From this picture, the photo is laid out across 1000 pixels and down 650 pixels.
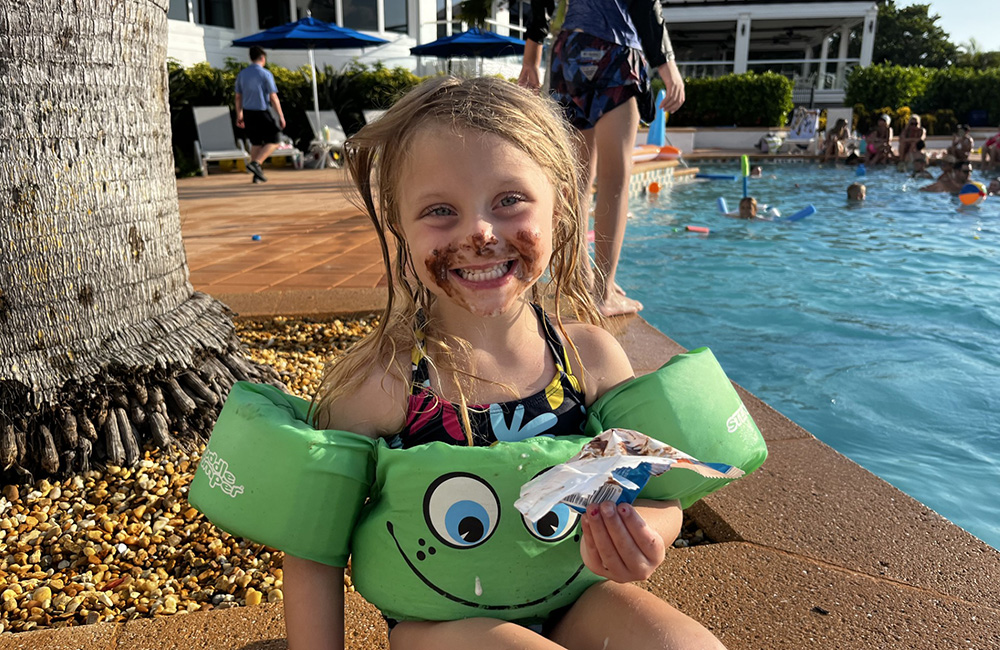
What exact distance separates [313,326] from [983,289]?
5539mm

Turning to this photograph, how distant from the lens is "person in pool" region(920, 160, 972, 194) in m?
12.3

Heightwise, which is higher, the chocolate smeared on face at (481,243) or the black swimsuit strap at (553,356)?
the chocolate smeared on face at (481,243)

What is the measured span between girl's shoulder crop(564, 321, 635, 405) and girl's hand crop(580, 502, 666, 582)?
519 mm

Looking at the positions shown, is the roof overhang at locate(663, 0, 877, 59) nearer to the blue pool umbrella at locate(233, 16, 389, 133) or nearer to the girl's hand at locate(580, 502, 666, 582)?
the blue pool umbrella at locate(233, 16, 389, 133)

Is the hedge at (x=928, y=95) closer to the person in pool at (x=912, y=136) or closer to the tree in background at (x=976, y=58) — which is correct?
the person in pool at (x=912, y=136)

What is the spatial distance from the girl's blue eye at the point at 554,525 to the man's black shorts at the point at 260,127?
11537 millimetres

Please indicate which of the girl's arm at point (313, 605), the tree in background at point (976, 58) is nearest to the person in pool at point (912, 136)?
the girl's arm at point (313, 605)

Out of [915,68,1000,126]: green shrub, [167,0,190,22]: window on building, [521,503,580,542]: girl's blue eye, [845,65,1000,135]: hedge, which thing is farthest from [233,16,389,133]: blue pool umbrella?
[915,68,1000,126]: green shrub

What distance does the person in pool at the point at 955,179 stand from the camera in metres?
12.3

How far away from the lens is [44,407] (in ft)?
7.68

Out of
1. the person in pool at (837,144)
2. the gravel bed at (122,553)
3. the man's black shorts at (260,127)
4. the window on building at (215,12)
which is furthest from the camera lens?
the person in pool at (837,144)

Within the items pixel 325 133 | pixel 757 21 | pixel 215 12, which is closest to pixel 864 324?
pixel 325 133

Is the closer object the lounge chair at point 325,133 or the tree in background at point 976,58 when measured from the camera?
the lounge chair at point 325,133

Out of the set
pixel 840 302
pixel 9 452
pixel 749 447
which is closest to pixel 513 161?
pixel 749 447
